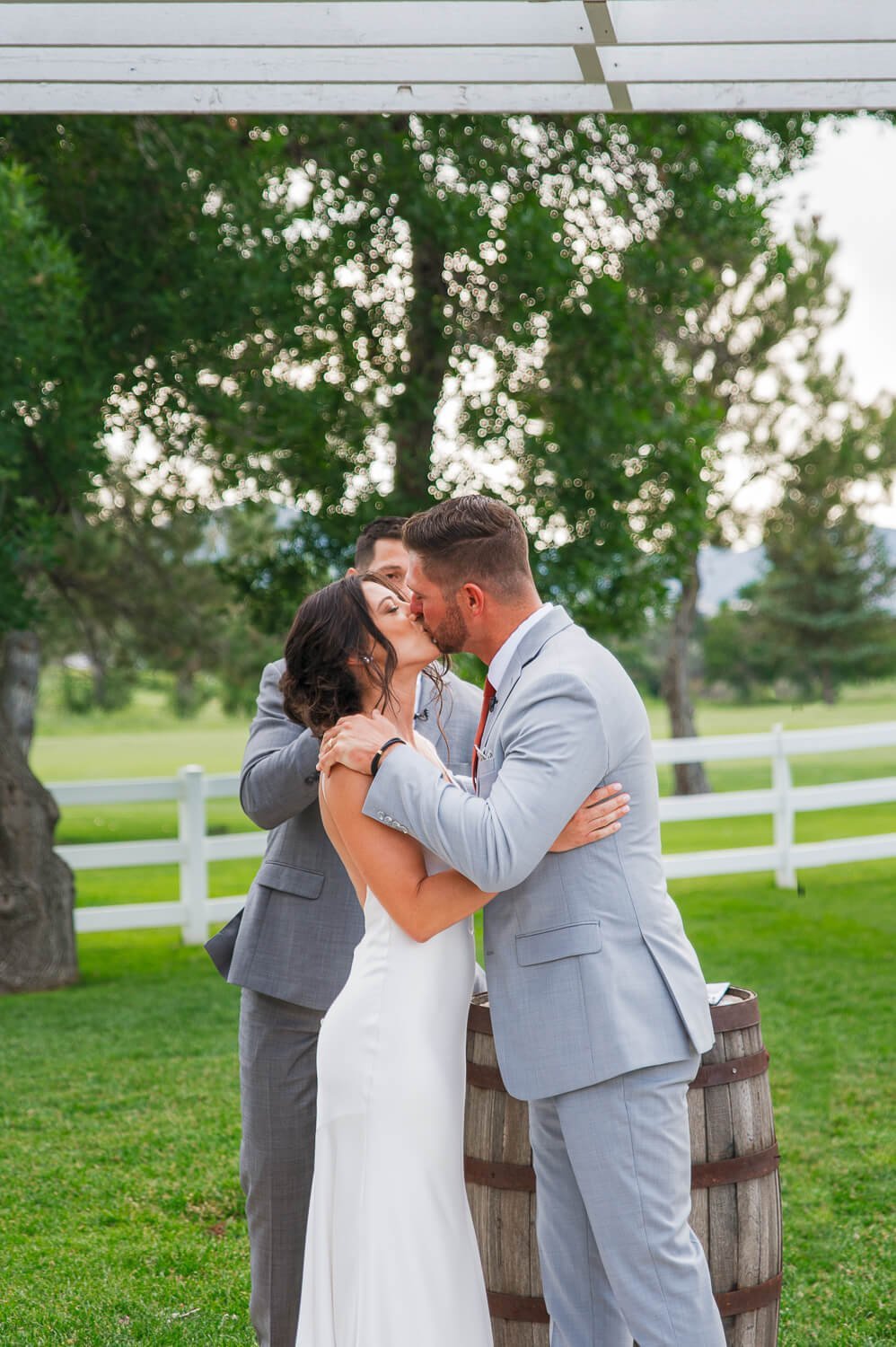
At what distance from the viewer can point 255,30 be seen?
3285mm

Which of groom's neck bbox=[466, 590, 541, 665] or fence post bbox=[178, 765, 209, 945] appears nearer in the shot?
groom's neck bbox=[466, 590, 541, 665]

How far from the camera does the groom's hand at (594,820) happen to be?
8.57 ft

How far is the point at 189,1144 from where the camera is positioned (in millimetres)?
5996

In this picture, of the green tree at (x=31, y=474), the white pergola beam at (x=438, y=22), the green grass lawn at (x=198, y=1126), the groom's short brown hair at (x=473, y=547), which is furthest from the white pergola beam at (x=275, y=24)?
the green tree at (x=31, y=474)

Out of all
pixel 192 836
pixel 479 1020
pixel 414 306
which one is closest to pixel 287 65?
pixel 479 1020

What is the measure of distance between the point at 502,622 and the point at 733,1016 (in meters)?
1.04

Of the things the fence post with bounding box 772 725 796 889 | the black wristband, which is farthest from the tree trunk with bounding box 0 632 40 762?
the black wristband

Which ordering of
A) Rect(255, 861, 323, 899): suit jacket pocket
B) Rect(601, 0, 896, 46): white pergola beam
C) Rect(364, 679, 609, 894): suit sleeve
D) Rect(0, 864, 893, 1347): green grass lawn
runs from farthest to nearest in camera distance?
1. Rect(0, 864, 893, 1347): green grass lawn
2. Rect(255, 861, 323, 899): suit jacket pocket
3. Rect(601, 0, 896, 46): white pergola beam
4. Rect(364, 679, 609, 894): suit sleeve

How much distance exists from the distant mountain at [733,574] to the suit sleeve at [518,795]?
2761cm

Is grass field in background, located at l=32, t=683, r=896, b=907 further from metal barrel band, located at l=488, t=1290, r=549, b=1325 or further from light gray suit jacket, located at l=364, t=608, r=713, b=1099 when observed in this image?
light gray suit jacket, located at l=364, t=608, r=713, b=1099

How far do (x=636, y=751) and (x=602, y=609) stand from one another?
7.19m

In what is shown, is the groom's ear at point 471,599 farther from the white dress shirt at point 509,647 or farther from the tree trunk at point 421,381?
the tree trunk at point 421,381

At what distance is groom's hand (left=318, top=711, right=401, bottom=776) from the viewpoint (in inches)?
109

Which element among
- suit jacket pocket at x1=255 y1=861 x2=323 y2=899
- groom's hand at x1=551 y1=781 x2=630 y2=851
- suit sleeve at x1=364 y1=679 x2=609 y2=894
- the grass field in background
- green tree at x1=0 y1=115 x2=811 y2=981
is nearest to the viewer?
suit sleeve at x1=364 y1=679 x2=609 y2=894
